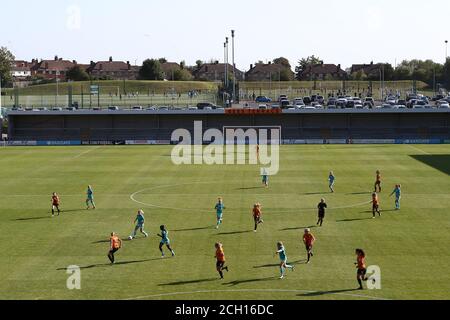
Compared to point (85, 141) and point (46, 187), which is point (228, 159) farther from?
point (85, 141)

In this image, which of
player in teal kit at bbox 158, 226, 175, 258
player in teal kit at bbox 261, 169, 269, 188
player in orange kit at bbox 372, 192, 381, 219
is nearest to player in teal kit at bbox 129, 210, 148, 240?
player in teal kit at bbox 158, 226, 175, 258

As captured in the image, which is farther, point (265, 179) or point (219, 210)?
point (265, 179)

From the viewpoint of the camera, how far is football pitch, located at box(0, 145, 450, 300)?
29.4 metres

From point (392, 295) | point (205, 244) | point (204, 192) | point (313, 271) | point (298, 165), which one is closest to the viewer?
point (392, 295)

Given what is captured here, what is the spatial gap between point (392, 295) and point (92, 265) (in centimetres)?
1287

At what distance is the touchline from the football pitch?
3453 mm

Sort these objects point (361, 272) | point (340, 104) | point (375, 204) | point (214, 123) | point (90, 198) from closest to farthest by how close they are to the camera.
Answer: point (361, 272), point (375, 204), point (90, 198), point (214, 123), point (340, 104)

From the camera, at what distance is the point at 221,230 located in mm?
40375

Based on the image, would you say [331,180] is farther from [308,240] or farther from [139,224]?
[308,240]

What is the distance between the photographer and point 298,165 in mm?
70812

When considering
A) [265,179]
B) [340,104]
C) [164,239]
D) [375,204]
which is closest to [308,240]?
[164,239]

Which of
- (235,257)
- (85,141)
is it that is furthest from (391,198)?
(85,141)

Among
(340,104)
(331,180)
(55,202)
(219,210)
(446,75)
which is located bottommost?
(55,202)

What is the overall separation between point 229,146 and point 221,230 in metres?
50.3
